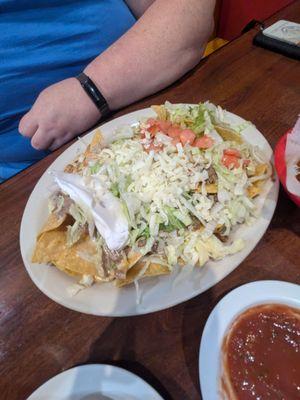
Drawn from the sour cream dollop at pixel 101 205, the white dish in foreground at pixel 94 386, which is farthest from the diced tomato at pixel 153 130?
the white dish in foreground at pixel 94 386

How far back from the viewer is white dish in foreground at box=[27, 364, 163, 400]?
599 mm

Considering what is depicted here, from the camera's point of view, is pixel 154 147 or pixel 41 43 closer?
pixel 154 147

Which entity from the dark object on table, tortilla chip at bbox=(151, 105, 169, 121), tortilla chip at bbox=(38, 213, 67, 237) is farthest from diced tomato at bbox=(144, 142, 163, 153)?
the dark object on table

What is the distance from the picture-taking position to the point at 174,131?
975 millimetres

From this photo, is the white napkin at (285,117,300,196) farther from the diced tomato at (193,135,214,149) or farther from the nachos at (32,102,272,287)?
the diced tomato at (193,135,214,149)

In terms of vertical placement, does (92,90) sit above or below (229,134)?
above

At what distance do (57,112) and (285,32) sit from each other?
90cm

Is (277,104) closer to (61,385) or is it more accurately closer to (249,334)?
(249,334)

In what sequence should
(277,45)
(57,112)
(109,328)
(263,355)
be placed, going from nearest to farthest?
(263,355) → (109,328) → (57,112) → (277,45)

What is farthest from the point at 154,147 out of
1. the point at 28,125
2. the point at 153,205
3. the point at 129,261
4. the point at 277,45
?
the point at 277,45

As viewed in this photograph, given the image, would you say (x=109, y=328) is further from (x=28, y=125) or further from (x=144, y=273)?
(x=28, y=125)

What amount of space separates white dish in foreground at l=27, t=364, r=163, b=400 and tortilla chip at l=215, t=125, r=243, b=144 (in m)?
0.65

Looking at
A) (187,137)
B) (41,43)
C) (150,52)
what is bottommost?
(187,137)

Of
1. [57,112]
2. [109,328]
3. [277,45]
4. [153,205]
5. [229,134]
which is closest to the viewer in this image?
[109,328]
